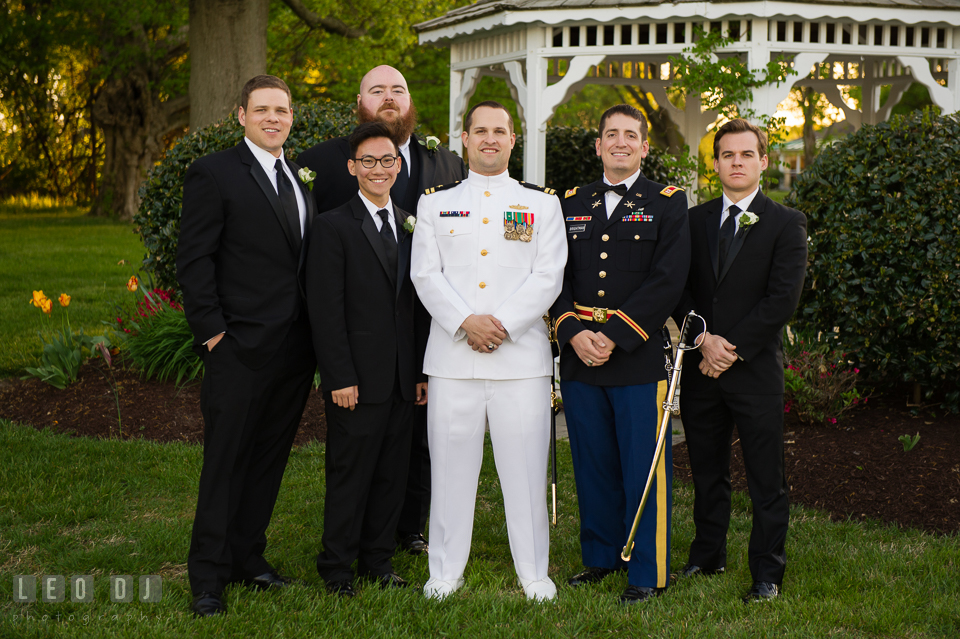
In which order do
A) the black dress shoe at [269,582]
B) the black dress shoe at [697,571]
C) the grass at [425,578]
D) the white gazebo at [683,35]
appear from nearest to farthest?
the grass at [425,578], the black dress shoe at [269,582], the black dress shoe at [697,571], the white gazebo at [683,35]

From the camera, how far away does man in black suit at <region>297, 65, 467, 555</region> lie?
13.6 ft

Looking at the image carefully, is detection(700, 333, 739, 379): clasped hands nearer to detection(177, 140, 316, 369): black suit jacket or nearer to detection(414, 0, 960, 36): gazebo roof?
detection(177, 140, 316, 369): black suit jacket

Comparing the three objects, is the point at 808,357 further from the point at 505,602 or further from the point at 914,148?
the point at 505,602

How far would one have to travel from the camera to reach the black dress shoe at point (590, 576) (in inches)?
149

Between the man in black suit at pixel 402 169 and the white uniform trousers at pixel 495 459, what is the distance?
0.42m

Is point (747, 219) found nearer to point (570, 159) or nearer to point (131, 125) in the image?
point (570, 159)

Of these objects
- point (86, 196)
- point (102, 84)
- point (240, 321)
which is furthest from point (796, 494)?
point (86, 196)

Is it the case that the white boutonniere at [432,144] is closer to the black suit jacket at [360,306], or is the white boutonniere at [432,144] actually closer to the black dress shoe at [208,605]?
the black suit jacket at [360,306]

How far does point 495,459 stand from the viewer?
12.1 feet

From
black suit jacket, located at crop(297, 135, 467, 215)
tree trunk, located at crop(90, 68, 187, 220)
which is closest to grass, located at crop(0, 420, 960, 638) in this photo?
black suit jacket, located at crop(297, 135, 467, 215)

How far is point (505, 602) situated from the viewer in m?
3.54

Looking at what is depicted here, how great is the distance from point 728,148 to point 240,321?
7.01 ft

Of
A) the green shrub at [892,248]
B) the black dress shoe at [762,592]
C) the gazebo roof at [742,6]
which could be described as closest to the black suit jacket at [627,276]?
the black dress shoe at [762,592]

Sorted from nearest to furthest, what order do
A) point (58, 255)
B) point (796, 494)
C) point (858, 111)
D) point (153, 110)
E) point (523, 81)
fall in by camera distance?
point (796, 494) < point (523, 81) < point (858, 111) < point (58, 255) < point (153, 110)
